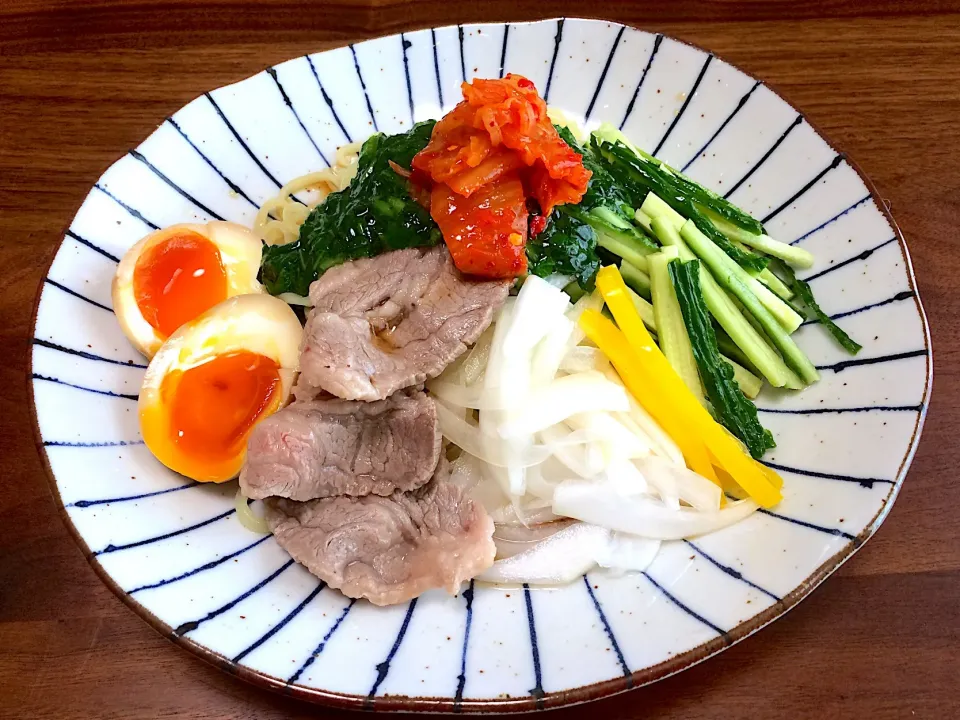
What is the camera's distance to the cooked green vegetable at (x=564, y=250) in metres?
2.80

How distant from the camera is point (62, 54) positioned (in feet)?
14.0

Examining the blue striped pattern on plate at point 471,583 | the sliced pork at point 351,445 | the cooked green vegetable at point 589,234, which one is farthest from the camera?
the cooked green vegetable at point 589,234

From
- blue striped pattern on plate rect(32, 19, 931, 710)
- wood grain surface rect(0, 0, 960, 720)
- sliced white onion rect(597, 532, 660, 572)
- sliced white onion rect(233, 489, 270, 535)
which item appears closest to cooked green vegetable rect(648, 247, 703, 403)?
blue striped pattern on plate rect(32, 19, 931, 710)

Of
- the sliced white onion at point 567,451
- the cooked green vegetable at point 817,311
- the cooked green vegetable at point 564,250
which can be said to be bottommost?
the sliced white onion at point 567,451

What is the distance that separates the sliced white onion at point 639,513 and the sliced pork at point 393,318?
70 cm

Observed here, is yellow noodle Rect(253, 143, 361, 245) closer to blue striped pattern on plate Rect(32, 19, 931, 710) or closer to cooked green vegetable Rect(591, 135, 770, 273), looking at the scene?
blue striped pattern on plate Rect(32, 19, 931, 710)

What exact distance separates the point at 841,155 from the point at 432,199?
5.89ft

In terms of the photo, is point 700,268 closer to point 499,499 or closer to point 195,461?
point 499,499

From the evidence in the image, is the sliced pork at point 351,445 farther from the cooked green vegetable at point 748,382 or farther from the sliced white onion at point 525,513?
the cooked green vegetable at point 748,382

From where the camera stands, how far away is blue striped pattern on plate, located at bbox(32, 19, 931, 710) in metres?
2.18

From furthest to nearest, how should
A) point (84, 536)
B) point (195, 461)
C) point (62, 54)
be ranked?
point (62, 54), point (195, 461), point (84, 536)

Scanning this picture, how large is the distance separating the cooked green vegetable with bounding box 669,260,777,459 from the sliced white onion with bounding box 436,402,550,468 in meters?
0.71

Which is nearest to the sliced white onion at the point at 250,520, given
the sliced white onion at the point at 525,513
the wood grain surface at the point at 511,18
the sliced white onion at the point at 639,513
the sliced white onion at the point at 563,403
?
the wood grain surface at the point at 511,18

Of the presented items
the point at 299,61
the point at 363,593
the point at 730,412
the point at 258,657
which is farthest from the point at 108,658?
the point at 299,61
